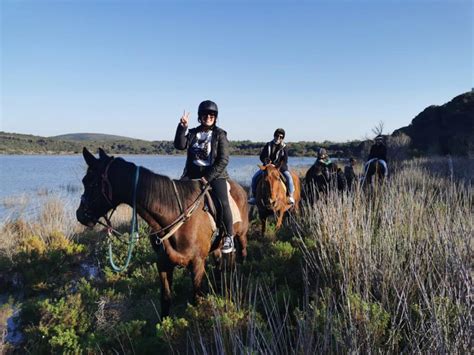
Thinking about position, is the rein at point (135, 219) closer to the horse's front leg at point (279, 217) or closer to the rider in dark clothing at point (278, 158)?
the horse's front leg at point (279, 217)

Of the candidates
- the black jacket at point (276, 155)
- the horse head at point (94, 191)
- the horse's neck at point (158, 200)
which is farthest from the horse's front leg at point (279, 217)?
the horse head at point (94, 191)

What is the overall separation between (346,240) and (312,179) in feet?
18.8

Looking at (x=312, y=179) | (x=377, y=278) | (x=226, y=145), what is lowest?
(x=377, y=278)

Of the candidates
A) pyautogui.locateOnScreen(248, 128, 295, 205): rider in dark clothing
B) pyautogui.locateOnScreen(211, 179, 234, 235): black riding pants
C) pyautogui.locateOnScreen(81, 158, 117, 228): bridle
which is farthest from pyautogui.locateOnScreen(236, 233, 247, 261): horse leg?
pyautogui.locateOnScreen(81, 158, 117, 228): bridle

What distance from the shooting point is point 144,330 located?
4.34 metres

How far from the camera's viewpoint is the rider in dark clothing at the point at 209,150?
457cm

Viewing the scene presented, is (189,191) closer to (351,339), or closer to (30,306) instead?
(351,339)

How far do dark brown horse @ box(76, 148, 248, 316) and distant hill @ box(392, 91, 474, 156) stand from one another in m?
33.4

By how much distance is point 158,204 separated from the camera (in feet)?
12.8

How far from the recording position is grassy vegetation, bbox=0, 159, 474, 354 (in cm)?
256

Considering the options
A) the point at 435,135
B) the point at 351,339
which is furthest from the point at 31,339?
the point at 435,135

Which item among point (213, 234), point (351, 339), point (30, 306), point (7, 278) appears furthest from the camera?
point (7, 278)

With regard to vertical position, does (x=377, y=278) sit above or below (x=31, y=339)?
above

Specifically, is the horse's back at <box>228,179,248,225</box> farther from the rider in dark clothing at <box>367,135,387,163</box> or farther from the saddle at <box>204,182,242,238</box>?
the rider in dark clothing at <box>367,135,387,163</box>
